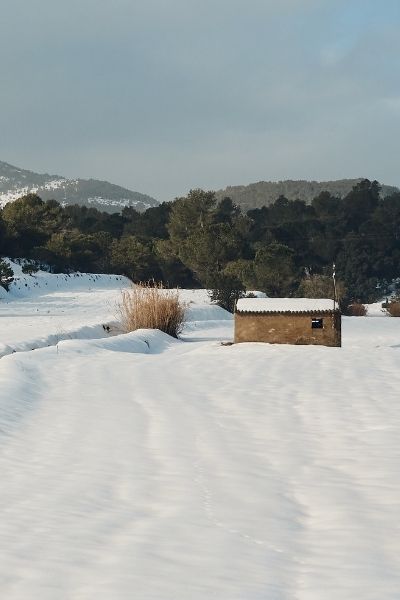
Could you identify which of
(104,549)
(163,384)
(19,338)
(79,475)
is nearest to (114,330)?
(19,338)

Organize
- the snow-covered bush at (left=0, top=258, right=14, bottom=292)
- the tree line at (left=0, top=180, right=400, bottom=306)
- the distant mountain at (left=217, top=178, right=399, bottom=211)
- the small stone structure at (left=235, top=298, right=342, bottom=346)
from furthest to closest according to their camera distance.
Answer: the distant mountain at (left=217, top=178, right=399, bottom=211) → the tree line at (left=0, top=180, right=400, bottom=306) → the snow-covered bush at (left=0, top=258, right=14, bottom=292) → the small stone structure at (left=235, top=298, right=342, bottom=346)

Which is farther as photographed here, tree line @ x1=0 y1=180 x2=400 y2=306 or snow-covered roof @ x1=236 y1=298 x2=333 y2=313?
tree line @ x1=0 y1=180 x2=400 y2=306

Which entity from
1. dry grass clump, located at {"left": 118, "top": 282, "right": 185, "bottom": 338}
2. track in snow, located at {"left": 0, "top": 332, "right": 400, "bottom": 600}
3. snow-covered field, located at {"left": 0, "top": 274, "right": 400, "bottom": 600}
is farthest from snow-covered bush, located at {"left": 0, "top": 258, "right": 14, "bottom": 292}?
track in snow, located at {"left": 0, "top": 332, "right": 400, "bottom": 600}

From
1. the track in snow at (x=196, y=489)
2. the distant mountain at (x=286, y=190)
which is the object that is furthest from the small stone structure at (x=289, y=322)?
the distant mountain at (x=286, y=190)

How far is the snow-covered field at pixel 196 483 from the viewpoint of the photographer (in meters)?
3.40

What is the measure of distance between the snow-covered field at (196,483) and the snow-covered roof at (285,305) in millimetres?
5494

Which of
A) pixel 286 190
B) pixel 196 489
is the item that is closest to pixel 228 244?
pixel 196 489

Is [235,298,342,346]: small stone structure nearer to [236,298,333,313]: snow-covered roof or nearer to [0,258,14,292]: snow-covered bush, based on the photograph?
[236,298,333,313]: snow-covered roof

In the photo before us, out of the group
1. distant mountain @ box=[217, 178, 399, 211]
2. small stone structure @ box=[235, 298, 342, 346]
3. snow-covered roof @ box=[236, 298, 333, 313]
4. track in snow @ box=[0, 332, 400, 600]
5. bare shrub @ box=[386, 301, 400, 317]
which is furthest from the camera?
distant mountain @ box=[217, 178, 399, 211]

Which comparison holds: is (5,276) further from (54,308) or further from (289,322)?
(289,322)

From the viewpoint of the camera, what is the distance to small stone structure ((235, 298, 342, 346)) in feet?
55.1

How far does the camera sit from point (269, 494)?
16.1 feet

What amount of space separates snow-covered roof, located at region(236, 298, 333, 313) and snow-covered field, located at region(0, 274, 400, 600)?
18.0 feet

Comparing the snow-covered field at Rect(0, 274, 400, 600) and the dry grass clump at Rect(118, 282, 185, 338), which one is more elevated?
the dry grass clump at Rect(118, 282, 185, 338)
